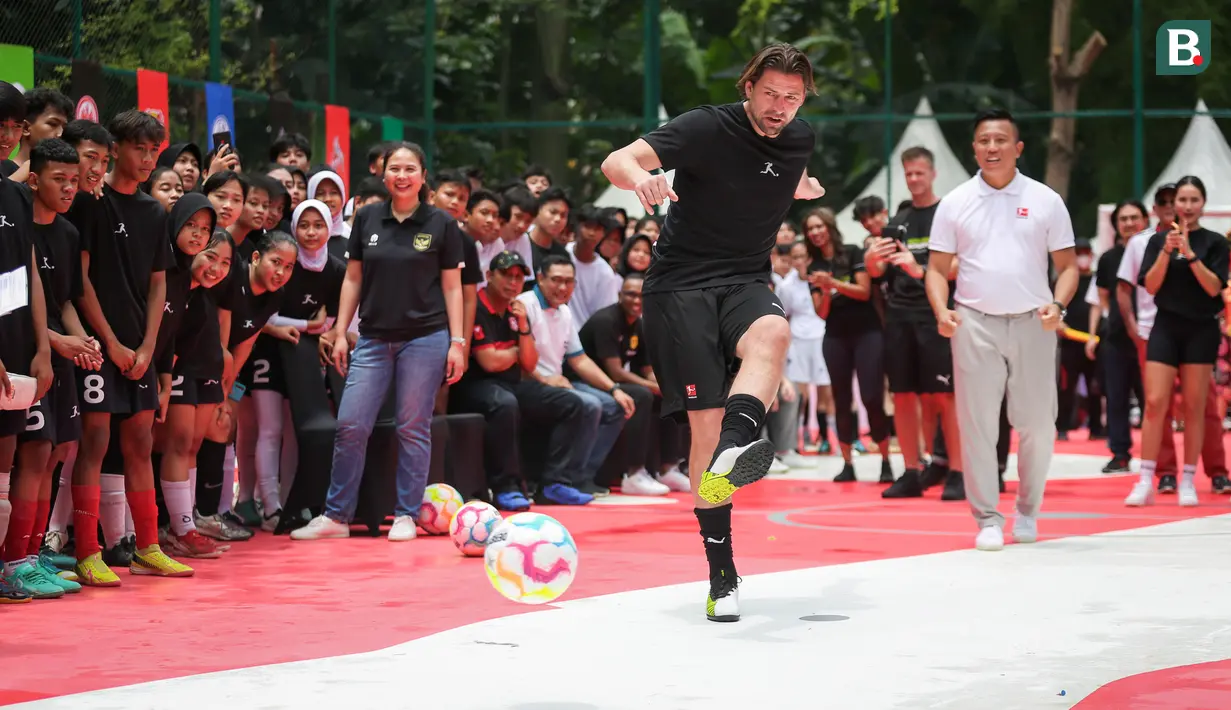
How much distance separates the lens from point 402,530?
28.0 ft

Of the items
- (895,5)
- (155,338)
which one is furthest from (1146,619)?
(895,5)

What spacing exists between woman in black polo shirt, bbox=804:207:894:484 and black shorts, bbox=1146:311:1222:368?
230 centimetres

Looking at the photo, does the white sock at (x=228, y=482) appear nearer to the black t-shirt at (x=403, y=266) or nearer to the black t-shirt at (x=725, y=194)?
the black t-shirt at (x=403, y=266)

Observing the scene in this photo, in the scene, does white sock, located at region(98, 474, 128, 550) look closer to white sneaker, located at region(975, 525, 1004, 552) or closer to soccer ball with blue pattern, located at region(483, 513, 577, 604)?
soccer ball with blue pattern, located at region(483, 513, 577, 604)

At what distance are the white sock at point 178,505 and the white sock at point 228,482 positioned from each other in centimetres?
111

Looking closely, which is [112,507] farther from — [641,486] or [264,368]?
[641,486]

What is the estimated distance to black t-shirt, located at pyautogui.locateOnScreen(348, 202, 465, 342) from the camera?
852 cm

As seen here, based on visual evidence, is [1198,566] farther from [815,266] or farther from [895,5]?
[895,5]

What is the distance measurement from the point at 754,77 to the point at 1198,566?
3.23 meters

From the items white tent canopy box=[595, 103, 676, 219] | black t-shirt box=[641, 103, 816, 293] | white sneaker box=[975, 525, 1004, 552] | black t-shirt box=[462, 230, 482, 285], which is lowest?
white sneaker box=[975, 525, 1004, 552]

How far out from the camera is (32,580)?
6.45 meters

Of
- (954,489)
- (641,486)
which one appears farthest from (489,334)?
(954,489)

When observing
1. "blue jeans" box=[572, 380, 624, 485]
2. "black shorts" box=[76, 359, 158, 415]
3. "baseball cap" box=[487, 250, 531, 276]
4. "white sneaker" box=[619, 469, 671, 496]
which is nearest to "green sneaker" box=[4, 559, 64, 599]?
"black shorts" box=[76, 359, 158, 415]

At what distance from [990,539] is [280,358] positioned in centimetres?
425
